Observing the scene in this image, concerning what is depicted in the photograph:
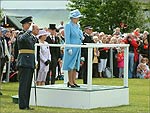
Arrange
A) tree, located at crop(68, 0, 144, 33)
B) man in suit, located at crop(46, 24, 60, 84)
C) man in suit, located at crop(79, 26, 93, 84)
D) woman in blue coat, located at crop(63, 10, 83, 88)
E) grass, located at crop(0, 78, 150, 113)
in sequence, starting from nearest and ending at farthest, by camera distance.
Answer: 1. grass, located at crop(0, 78, 150, 113)
2. woman in blue coat, located at crop(63, 10, 83, 88)
3. man in suit, located at crop(79, 26, 93, 84)
4. man in suit, located at crop(46, 24, 60, 84)
5. tree, located at crop(68, 0, 144, 33)

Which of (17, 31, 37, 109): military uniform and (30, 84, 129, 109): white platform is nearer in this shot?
(17, 31, 37, 109): military uniform

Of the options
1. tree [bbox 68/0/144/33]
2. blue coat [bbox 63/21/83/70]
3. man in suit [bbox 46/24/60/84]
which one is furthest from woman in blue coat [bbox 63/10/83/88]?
tree [bbox 68/0/144/33]

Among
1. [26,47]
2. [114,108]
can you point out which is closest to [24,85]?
[26,47]

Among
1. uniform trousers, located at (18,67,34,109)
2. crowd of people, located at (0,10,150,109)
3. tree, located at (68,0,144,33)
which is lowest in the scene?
uniform trousers, located at (18,67,34,109)

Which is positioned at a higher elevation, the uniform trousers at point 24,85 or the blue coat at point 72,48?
the blue coat at point 72,48

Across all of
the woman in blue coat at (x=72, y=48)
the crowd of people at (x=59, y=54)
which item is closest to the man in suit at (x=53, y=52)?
the crowd of people at (x=59, y=54)

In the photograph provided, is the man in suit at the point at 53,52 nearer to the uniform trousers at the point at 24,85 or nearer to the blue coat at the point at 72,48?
the blue coat at the point at 72,48

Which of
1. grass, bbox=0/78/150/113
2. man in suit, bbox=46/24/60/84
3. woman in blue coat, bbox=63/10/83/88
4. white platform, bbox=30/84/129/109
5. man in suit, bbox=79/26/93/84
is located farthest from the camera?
man in suit, bbox=46/24/60/84

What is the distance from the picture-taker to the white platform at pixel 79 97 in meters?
14.2

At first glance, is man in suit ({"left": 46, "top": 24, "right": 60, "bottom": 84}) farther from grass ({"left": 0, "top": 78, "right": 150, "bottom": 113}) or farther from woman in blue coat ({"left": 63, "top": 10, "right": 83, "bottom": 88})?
woman in blue coat ({"left": 63, "top": 10, "right": 83, "bottom": 88})

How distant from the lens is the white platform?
14.2m

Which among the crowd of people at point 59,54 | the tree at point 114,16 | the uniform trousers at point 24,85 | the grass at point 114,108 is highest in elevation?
the tree at point 114,16

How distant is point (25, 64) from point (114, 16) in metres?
22.1

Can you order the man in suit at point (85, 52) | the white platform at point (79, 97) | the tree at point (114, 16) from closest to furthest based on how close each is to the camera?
the white platform at point (79, 97) → the man in suit at point (85, 52) → the tree at point (114, 16)
